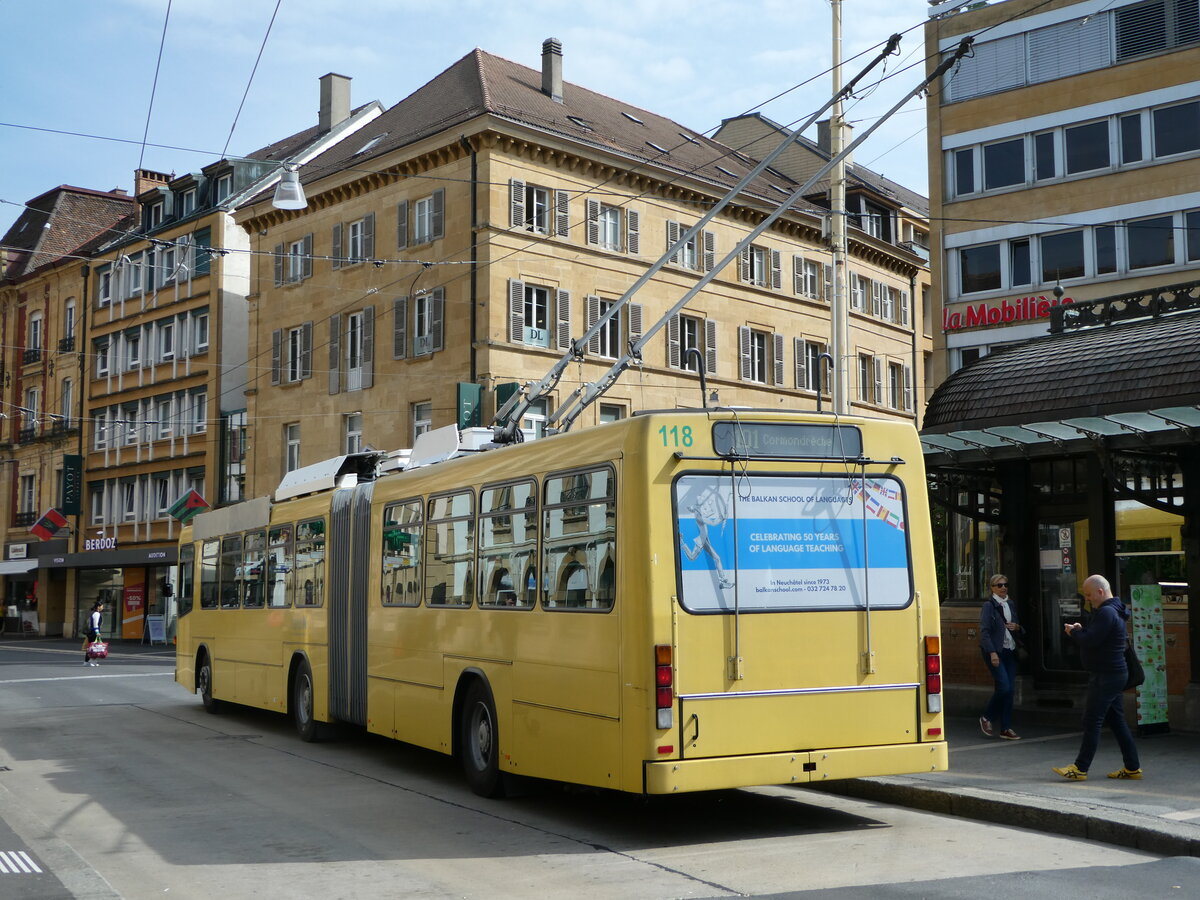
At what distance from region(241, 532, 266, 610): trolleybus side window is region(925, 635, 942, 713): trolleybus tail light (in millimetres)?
10010

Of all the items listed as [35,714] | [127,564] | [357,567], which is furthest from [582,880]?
[127,564]

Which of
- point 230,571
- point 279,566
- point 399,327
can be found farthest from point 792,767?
point 399,327

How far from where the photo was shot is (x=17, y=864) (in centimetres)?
875

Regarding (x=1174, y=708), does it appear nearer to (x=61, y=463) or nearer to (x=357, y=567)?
(x=357, y=567)

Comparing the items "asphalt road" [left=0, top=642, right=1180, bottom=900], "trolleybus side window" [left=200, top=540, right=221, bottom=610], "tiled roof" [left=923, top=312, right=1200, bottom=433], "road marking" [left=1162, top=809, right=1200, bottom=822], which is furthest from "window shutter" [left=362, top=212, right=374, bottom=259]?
"road marking" [left=1162, top=809, right=1200, bottom=822]

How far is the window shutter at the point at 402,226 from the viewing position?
1625 inches

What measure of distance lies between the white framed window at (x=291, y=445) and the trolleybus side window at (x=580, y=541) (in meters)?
36.4

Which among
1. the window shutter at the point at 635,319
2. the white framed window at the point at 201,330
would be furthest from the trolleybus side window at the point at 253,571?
the white framed window at the point at 201,330

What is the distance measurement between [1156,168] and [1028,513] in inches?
773

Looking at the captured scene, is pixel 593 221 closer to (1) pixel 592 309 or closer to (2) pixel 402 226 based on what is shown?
(1) pixel 592 309

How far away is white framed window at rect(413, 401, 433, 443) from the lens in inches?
1577

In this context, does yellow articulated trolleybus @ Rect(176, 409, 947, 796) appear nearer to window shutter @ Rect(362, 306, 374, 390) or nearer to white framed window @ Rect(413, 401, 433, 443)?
white framed window @ Rect(413, 401, 433, 443)

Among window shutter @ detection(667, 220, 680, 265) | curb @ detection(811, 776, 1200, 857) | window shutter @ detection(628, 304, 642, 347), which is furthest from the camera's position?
window shutter @ detection(667, 220, 680, 265)

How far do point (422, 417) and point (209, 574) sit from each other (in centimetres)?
2042
